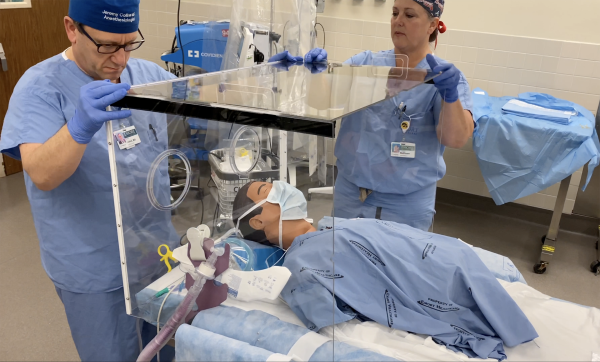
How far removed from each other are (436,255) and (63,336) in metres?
1.79

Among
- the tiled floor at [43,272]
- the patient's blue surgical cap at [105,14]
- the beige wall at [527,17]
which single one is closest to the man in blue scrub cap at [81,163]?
the patient's blue surgical cap at [105,14]

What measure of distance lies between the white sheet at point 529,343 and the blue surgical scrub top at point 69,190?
16.4 inches

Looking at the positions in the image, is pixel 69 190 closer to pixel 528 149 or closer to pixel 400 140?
pixel 400 140

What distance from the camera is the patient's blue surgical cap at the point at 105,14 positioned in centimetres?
119

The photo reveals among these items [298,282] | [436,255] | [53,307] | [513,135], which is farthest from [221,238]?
[513,135]

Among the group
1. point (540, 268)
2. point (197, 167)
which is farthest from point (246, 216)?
point (540, 268)

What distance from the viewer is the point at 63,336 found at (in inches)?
86.4

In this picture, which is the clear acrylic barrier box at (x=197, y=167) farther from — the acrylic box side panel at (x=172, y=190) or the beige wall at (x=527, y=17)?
the beige wall at (x=527, y=17)

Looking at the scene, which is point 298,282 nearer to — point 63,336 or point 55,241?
point 55,241


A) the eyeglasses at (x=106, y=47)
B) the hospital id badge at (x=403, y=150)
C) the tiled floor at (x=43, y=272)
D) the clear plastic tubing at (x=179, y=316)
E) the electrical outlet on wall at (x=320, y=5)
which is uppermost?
the electrical outlet on wall at (x=320, y=5)

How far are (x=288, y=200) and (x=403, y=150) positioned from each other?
681 millimetres

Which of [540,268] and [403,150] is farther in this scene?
[540,268]

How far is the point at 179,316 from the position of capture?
1117 millimetres

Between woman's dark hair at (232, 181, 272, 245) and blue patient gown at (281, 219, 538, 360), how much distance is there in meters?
0.10
